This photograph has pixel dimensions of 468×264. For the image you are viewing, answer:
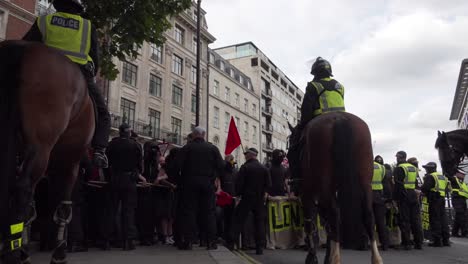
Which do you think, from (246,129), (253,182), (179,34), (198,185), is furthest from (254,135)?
(198,185)

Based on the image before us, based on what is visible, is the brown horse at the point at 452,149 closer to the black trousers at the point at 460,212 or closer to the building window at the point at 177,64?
the black trousers at the point at 460,212

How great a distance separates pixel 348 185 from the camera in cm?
439

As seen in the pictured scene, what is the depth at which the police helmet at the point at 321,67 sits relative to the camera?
19.1ft

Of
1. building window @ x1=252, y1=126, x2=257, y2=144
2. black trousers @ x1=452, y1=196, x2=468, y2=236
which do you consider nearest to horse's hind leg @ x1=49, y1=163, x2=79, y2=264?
black trousers @ x1=452, y1=196, x2=468, y2=236

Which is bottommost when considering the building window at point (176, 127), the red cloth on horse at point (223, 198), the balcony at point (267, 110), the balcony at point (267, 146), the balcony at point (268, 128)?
the red cloth on horse at point (223, 198)

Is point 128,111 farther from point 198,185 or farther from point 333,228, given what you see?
point 333,228

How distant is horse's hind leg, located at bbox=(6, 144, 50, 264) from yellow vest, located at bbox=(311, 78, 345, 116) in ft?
12.5

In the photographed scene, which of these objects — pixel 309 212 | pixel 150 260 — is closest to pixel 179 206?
pixel 150 260

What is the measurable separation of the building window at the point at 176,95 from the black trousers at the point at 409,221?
31.2m

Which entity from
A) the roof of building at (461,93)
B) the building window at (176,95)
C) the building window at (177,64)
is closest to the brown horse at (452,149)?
the building window at (176,95)

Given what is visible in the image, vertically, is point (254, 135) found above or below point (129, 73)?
below

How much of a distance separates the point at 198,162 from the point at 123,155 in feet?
4.61

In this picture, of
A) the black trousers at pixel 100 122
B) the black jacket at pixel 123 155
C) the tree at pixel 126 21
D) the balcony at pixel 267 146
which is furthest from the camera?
the balcony at pixel 267 146

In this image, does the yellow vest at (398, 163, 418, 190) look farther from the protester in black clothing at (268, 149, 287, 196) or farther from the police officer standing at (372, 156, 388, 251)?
the protester in black clothing at (268, 149, 287, 196)
